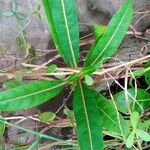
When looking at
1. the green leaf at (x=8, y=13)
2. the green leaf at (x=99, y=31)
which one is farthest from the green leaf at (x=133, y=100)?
the green leaf at (x=8, y=13)

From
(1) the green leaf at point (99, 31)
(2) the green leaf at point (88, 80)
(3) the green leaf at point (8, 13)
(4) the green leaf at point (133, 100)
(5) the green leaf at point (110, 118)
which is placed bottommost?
(5) the green leaf at point (110, 118)

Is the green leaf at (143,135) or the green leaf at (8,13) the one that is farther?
the green leaf at (8,13)

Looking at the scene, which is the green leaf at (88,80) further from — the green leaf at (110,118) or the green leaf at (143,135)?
the green leaf at (143,135)

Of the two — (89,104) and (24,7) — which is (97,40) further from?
(24,7)

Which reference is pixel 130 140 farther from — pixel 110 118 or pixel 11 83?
pixel 11 83

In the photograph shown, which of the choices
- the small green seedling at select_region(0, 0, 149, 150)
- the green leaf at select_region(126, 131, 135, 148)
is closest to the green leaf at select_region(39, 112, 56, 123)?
the small green seedling at select_region(0, 0, 149, 150)

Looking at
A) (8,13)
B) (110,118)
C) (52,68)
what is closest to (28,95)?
(52,68)

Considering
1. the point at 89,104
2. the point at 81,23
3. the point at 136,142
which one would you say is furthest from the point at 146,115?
the point at 81,23
